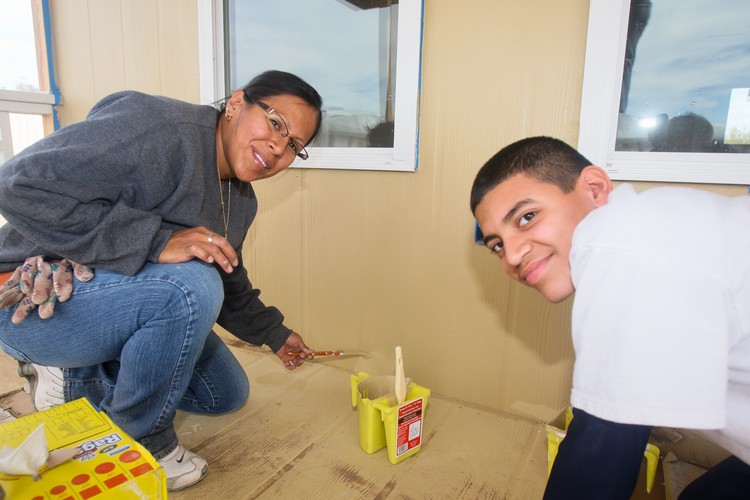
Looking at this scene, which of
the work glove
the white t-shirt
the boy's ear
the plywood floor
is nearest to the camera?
the white t-shirt

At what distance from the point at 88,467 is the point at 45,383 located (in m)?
0.65

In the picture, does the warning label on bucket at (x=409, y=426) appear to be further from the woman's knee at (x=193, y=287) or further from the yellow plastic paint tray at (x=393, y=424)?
the woman's knee at (x=193, y=287)

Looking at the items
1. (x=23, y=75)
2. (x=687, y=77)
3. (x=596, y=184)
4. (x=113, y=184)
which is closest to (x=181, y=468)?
(x=113, y=184)

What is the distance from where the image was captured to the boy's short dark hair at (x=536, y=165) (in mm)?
836

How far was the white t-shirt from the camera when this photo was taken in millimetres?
549

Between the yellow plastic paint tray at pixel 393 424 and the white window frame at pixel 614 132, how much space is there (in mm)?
785

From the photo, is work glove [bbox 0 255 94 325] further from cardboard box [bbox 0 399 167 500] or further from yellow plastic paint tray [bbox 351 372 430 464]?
yellow plastic paint tray [bbox 351 372 430 464]

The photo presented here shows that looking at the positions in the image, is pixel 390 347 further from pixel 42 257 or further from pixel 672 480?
pixel 42 257

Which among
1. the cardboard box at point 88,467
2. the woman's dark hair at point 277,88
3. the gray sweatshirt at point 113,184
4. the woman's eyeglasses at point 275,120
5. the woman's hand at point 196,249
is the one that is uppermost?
the woman's dark hair at point 277,88

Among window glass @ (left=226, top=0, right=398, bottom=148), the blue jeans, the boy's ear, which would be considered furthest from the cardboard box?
window glass @ (left=226, top=0, right=398, bottom=148)

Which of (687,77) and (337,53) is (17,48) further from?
(687,77)

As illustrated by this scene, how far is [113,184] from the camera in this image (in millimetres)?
967

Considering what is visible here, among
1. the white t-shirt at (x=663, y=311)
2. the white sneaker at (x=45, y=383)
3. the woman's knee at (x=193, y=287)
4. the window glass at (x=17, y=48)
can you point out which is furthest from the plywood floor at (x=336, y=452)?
the window glass at (x=17, y=48)

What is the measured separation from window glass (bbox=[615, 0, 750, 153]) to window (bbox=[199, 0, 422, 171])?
58cm
